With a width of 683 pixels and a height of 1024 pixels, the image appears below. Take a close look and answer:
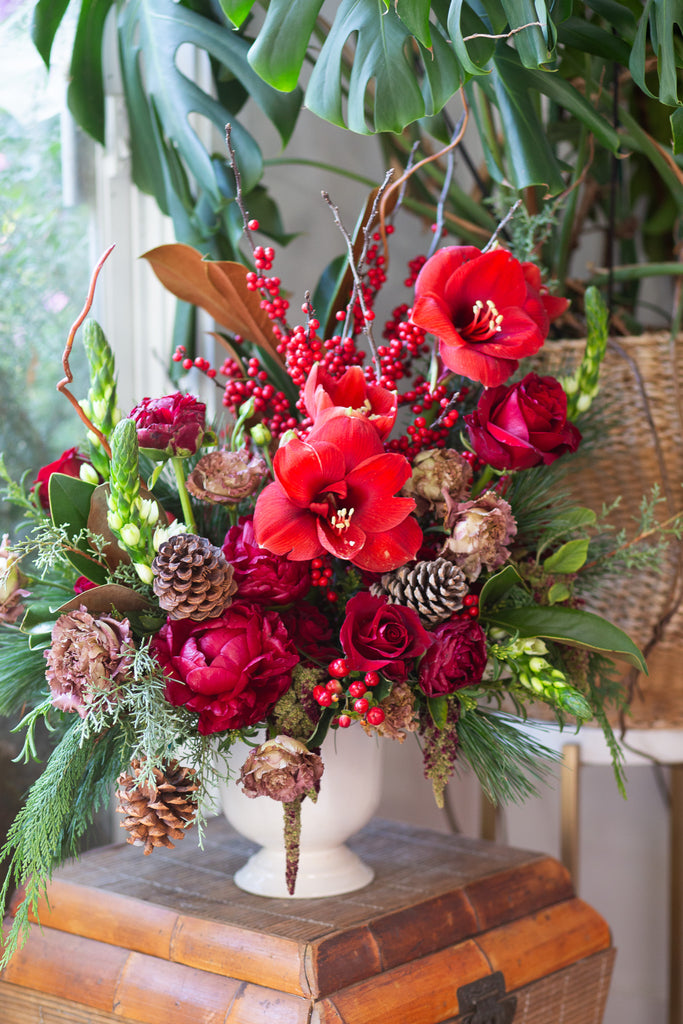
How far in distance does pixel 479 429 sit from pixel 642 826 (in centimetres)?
114

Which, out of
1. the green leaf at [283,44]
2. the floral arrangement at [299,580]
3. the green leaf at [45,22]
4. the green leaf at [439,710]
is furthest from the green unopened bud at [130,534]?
the green leaf at [45,22]

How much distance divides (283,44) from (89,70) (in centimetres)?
33

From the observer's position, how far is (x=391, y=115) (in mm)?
710

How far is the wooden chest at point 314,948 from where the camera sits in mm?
727

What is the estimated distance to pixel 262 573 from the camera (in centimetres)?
68

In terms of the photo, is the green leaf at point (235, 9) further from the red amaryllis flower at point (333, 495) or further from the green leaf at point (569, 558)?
the green leaf at point (569, 558)

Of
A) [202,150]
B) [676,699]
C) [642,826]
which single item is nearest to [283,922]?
[676,699]

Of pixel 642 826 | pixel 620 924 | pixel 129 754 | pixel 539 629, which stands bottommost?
pixel 620 924

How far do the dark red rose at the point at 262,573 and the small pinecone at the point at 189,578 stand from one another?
0.04 meters

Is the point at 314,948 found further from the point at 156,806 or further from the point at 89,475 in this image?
the point at 89,475

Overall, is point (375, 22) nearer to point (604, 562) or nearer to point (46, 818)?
point (604, 562)

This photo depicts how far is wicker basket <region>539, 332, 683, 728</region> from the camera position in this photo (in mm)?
1002

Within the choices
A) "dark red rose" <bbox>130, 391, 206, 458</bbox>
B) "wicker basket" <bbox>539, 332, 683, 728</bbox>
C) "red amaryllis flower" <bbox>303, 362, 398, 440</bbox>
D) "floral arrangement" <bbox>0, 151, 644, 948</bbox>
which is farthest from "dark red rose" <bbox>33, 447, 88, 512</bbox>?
"wicker basket" <bbox>539, 332, 683, 728</bbox>

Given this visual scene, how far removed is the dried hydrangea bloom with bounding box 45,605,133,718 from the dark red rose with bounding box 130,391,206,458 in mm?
127
